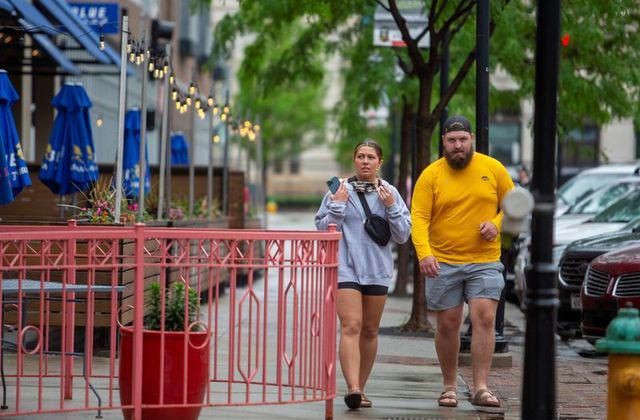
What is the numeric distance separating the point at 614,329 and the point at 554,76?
4.49 feet

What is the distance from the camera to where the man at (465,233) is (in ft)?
31.4

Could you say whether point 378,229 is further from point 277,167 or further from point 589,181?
point 277,167

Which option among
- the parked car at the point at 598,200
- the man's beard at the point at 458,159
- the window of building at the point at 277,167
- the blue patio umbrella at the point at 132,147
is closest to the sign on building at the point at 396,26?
the parked car at the point at 598,200

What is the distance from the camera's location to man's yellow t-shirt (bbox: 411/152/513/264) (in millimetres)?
9578

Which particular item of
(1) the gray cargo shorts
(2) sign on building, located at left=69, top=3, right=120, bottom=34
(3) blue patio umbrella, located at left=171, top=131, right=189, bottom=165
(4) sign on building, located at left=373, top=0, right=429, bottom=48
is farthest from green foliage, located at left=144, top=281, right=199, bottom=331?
(3) blue patio umbrella, located at left=171, top=131, right=189, bottom=165

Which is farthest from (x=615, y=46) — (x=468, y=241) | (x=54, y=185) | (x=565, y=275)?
(x=468, y=241)

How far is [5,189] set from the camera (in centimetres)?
1389

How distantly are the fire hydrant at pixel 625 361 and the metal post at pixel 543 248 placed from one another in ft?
1.72

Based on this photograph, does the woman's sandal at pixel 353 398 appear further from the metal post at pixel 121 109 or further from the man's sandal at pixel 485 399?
the metal post at pixel 121 109

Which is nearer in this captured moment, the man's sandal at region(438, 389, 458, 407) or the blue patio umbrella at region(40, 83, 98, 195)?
the man's sandal at region(438, 389, 458, 407)

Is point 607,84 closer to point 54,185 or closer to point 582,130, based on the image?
point 582,130

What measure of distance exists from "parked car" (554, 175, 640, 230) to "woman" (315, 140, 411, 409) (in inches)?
393

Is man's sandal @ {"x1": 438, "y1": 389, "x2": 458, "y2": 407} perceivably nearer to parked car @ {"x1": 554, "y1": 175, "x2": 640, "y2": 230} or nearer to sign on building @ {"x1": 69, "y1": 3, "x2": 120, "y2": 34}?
parked car @ {"x1": 554, "y1": 175, "x2": 640, "y2": 230}

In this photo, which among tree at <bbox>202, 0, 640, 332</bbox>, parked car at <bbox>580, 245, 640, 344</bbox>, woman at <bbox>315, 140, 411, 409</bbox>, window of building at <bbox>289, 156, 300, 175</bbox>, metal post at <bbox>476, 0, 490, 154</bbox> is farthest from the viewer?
window of building at <bbox>289, 156, 300, 175</bbox>
